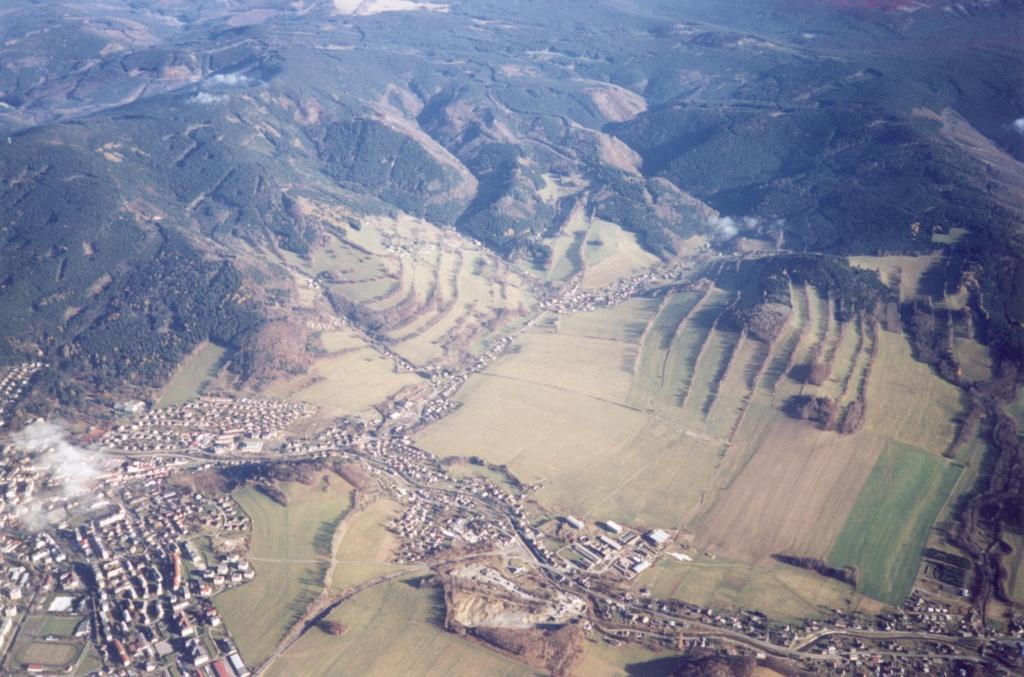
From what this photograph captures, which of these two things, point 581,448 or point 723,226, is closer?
point 581,448

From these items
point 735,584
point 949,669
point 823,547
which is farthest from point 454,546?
point 949,669

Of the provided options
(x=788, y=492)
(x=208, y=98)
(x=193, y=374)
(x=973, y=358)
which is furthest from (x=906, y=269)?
(x=208, y=98)

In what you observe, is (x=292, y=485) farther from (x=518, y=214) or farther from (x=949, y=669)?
(x=518, y=214)

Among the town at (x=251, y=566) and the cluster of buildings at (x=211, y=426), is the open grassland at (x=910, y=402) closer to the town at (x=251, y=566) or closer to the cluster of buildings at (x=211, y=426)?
the town at (x=251, y=566)

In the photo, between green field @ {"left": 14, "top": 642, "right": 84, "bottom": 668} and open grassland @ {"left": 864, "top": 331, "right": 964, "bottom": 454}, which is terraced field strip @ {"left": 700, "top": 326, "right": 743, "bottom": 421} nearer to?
open grassland @ {"left": 864, "top": 331, "right": 964, "bottom": 454}

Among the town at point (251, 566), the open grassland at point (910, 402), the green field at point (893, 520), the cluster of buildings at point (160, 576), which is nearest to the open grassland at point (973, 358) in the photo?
the open grassland at point (910, 402)

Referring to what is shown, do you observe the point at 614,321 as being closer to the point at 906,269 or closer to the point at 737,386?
the point at 737,386
